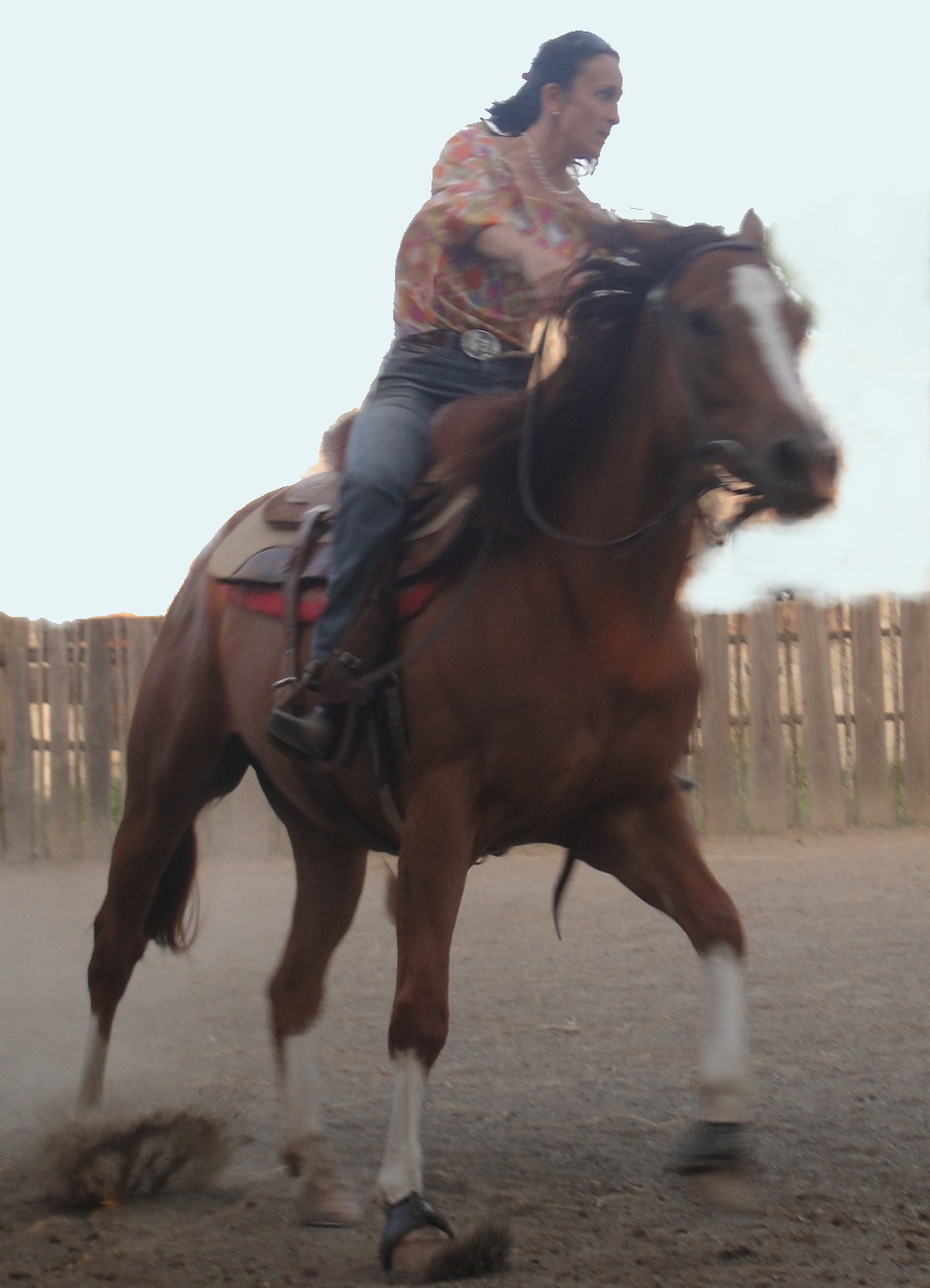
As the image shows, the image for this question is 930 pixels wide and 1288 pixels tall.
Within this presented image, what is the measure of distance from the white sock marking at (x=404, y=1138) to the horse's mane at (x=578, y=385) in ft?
4.26

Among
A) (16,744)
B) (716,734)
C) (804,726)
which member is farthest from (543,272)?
(16,744)

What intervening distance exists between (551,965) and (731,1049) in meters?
3.95

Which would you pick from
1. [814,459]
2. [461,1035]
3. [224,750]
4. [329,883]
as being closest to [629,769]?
[814,459]

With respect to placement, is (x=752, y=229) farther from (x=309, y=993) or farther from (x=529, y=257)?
(x=309, y=993)

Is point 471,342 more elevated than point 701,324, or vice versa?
point 471,342

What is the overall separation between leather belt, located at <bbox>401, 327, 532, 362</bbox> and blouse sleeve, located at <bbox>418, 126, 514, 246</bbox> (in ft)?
0.83

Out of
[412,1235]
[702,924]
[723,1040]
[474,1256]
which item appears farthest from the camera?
[702,924]

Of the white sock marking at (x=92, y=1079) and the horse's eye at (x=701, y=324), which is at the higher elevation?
the horse's eye at (x=701, y=324)

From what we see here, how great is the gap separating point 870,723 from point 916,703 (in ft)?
1.25

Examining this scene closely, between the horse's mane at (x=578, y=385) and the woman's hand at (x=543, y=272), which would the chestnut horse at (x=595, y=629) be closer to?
the horse's mane at (x=578, y=385)

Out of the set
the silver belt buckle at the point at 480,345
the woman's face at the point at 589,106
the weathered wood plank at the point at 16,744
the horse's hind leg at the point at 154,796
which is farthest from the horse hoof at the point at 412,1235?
the weathered wood plank at the point at 16,744

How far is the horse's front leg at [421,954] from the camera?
3809 millimetres

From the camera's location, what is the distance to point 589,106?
4.46 meters

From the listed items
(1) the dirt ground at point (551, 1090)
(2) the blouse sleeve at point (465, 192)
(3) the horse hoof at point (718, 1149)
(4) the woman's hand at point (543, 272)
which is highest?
(2) the blouse sleeve at point (465, 192)
